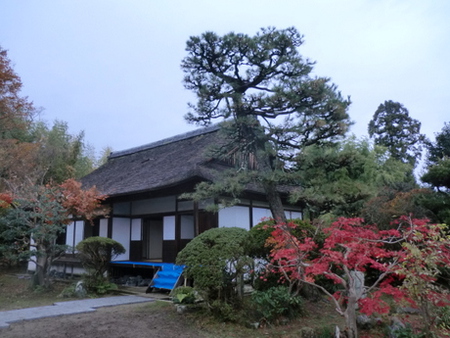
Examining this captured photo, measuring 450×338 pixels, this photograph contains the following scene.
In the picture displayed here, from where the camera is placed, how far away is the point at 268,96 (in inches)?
304

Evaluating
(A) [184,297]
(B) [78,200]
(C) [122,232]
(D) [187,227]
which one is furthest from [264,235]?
(C) [122,232]

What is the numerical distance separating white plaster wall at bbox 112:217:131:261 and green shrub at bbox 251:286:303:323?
7.21 m

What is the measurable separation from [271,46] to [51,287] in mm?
8965

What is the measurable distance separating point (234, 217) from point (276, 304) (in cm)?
456

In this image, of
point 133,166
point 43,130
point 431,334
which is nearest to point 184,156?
point 133,166

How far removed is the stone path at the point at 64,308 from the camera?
22.5 ft

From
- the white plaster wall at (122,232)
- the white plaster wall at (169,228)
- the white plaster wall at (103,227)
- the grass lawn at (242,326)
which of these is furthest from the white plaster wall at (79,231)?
the white plaster wall at (169,228)

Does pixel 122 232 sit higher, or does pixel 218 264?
pixel 122 232

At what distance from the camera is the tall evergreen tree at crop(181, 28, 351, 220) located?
7.50 m

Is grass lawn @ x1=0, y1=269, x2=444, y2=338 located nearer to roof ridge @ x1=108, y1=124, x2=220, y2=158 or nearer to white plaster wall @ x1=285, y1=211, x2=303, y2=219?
white plaster wall @ x1=285, y1=211, x2=303, y2=219

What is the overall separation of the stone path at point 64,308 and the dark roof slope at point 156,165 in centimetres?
302

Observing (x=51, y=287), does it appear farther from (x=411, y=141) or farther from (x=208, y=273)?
(x=411, y=141)

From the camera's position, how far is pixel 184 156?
12797 millimetres

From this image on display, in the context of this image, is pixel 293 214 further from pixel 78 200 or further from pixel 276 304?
pixel 78 200
